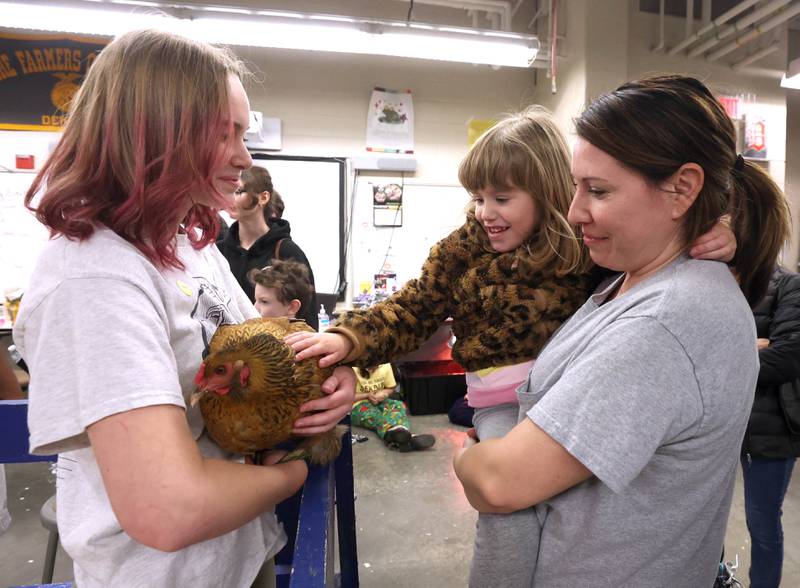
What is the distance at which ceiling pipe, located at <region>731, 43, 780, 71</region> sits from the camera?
419 centimetres

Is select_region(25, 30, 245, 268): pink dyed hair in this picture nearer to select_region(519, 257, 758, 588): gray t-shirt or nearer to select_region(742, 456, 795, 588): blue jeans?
select_region(519, 257, 758, 588): gray t-shirt

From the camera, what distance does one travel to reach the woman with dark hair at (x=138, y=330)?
0.57 m

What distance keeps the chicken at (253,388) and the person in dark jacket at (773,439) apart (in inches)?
72.5

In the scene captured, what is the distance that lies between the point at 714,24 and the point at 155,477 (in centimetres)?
515

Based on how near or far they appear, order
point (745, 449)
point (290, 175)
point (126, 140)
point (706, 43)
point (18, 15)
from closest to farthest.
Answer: point (126, 140) → point (745, 449) → point (18, 15) → point (706, 43) → point (290, 175)

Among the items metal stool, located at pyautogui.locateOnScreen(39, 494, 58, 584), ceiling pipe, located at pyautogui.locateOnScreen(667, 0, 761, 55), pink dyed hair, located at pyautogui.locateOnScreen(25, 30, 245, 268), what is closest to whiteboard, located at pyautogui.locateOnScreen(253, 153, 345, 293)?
metal stool, located at pyautogui.locateOnScreen(39, 494, 58, 584)

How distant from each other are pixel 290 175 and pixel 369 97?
1113 mm

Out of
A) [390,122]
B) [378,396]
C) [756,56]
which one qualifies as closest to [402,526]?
[378,396]

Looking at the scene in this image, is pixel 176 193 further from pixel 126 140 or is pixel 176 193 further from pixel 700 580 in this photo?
pixel 700 580

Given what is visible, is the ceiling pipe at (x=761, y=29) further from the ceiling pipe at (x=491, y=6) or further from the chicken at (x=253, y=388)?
the chicken at (x=253, y=388)

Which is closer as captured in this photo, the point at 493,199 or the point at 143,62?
the point at 143,62

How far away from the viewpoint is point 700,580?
0.80 m

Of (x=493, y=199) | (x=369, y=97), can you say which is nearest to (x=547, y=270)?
(x=493, y=199)

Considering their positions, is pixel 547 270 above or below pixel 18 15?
below
